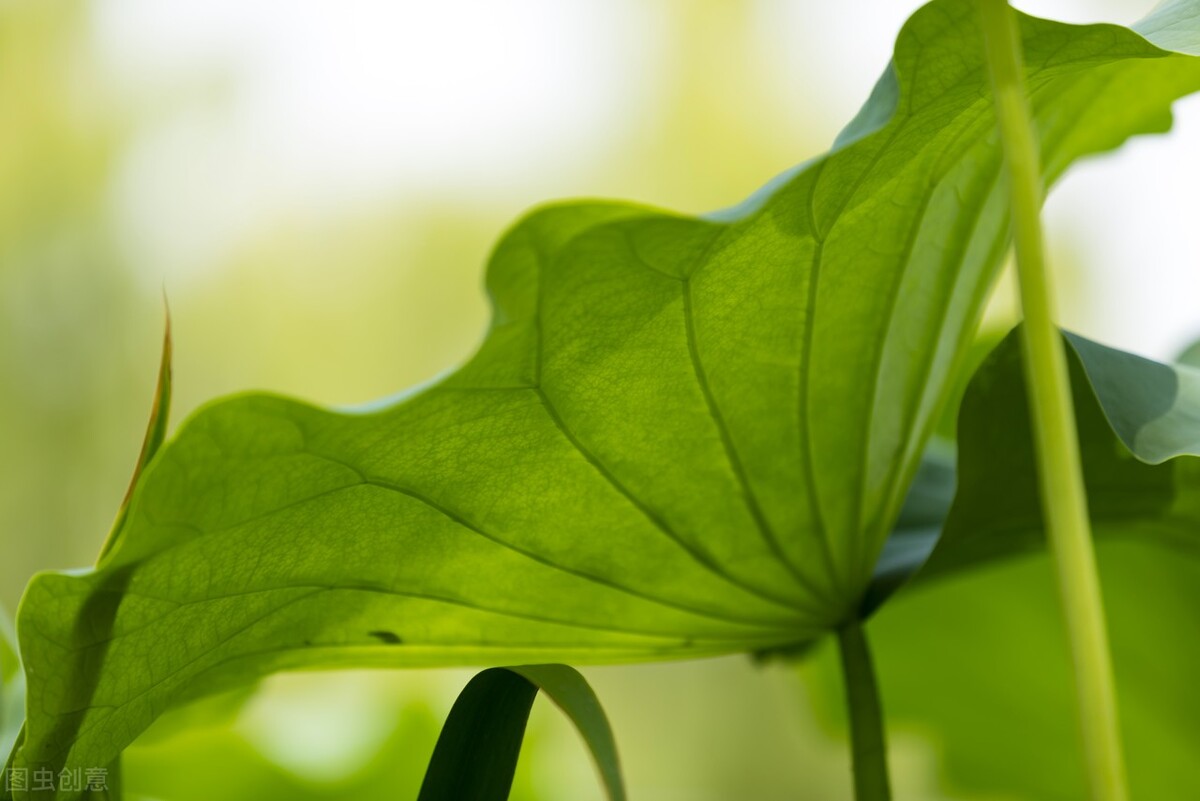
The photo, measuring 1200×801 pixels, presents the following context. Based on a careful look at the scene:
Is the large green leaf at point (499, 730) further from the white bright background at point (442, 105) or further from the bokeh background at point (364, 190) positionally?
the white bright background at point (442, 105)

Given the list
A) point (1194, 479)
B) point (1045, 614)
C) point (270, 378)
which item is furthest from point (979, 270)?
point (270, 378)

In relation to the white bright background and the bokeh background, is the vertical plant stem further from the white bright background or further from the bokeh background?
the white bright background

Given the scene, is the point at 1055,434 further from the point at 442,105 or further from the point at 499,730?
the point at 442,105

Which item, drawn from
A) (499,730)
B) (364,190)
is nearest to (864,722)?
(499,730)

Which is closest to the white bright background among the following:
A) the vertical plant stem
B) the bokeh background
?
the bokeh background

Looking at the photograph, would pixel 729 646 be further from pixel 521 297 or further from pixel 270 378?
pixel 270 378
